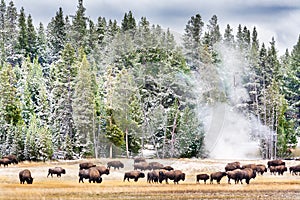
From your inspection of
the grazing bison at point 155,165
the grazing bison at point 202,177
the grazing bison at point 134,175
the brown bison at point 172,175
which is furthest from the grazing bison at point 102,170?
the grazing bison at point 202,177

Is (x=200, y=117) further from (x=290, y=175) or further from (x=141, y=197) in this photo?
(x=141, y=197)

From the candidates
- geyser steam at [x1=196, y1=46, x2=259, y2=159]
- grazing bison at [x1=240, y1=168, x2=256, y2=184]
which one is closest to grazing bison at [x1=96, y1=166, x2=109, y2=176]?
grazing bison at [x1=240, y1=168, x2=256, y2=184]

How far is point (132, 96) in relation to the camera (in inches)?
734

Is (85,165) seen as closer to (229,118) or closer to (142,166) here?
(142,166)

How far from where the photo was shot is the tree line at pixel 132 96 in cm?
1906

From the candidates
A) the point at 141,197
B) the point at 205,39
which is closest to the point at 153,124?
the point at 141,197

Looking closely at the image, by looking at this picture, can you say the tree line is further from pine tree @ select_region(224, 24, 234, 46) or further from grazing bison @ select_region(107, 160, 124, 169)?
grazing bison @ select_region(107, 160, 124, 169)

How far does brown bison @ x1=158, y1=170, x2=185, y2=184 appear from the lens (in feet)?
50.6

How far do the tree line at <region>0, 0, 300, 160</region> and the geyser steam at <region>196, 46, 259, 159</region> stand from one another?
248mm

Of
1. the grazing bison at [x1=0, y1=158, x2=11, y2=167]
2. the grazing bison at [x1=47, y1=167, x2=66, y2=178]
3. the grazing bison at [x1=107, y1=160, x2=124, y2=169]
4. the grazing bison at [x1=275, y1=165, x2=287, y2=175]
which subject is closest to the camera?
the grazing bison at [x1=47, y1=167, x2=66, y2=178]

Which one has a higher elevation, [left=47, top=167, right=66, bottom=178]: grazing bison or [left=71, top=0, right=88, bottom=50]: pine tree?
[left=71, top=0, right=88, bottom=50]: pine tree

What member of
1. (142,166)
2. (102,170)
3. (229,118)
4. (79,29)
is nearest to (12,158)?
(102,170)

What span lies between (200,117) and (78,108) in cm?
443

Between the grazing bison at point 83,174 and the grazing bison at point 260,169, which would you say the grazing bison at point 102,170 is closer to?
the grazing bison at point 83,174
